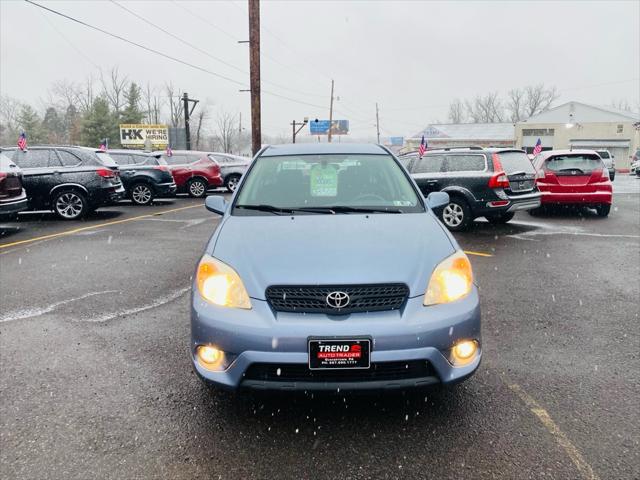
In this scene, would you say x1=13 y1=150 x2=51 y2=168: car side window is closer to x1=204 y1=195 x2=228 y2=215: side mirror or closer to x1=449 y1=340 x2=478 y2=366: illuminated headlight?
x1=204 y1=195 x2=228 y2=215: side mirror

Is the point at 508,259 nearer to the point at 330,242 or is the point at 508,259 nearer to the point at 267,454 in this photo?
the point at 330,242

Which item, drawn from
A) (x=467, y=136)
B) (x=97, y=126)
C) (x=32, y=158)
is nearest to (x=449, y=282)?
(x=32, y=158)

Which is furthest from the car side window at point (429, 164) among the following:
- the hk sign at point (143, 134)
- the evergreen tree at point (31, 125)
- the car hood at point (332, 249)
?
the evergreen tree at point (31, 125)

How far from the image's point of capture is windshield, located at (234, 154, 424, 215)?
3553mm

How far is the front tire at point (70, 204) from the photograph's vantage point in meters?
10.7

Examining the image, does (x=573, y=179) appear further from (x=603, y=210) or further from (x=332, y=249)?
(x=332, y=249)

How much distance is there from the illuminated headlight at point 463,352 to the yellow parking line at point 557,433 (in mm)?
587

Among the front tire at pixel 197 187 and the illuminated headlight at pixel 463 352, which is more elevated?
the illuminated headlight at pixel 463 352

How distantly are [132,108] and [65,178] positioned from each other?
204 ft

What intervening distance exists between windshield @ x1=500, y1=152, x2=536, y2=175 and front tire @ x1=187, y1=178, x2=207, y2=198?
1130 centimetres

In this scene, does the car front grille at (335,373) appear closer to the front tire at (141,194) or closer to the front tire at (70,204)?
the front tire at (70,204)

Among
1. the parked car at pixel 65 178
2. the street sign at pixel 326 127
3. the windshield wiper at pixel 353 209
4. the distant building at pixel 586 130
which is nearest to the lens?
the windshield wiper at pixel 353 209

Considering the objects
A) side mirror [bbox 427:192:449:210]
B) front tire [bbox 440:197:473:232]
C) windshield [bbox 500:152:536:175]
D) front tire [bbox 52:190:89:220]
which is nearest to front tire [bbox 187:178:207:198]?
front tire [bbox 52:190:89:220]

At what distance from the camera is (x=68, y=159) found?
35.3 feet
